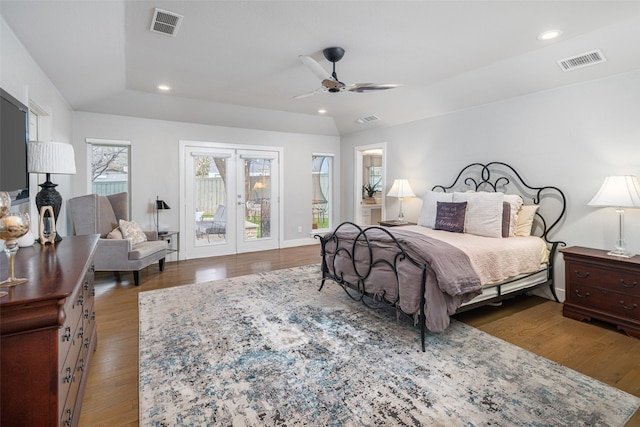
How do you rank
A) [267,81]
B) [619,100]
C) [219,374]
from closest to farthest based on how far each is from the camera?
[219,374] < [619,100] < [267,81]

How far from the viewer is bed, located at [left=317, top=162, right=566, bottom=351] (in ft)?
8.74

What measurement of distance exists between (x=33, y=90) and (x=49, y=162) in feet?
3.82

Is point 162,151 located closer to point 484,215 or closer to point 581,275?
point 484,215

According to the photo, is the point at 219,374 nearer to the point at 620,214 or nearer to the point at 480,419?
the point at 480,419

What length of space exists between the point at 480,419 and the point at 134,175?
5690 mm

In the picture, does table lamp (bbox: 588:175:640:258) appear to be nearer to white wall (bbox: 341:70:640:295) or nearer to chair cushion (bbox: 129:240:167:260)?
white wall (bbox: 341:70:640:295)

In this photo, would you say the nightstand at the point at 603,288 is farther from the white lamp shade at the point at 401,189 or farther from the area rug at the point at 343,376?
the white lamp shade at the point at 401,189

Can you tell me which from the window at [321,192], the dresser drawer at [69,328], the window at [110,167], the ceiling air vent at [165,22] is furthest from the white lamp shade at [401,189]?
the dresser drawer at [69,328]

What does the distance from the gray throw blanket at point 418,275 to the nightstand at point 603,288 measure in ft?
4.32

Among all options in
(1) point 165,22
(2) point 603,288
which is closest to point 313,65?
(1) point 165,22

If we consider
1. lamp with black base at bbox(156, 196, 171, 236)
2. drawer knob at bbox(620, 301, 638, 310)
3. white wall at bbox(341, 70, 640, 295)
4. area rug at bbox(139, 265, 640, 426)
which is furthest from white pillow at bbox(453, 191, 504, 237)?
lamp with black base at bbox(156, 196, 171, 236)

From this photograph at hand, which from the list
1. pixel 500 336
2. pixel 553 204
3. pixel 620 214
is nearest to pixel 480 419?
pixel 500 336

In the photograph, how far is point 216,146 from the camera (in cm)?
618

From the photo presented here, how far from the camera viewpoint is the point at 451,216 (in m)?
4.20
